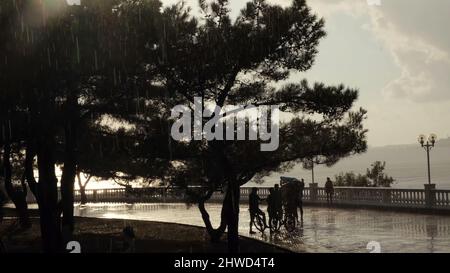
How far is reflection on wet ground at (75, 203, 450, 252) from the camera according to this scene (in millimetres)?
17516

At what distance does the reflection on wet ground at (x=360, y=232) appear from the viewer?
57.5 ft

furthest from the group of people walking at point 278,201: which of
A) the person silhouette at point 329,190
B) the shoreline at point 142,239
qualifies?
the person silhouette at point 329,190

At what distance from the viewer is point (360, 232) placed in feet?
69.0

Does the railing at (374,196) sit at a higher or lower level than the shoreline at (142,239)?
higher

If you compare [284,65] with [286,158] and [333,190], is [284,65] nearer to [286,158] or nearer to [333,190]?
[286,158]

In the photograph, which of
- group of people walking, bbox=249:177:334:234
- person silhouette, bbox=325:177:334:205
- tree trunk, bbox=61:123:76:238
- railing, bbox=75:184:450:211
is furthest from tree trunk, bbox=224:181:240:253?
person silhouette, bbox=325:177:334:205

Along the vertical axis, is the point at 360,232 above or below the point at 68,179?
below

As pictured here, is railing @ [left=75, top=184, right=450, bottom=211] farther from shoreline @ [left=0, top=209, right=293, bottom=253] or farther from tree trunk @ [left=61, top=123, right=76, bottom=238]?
tree trunk @ [left=61, top=123, right=76, bottom=238]

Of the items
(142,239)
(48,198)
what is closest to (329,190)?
(142,239)

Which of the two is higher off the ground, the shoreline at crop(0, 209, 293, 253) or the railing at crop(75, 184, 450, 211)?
the railing at crop(75, 184, 450, 211)

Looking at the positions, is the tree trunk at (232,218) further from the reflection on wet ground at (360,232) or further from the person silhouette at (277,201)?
the person silhouette at (277,201)

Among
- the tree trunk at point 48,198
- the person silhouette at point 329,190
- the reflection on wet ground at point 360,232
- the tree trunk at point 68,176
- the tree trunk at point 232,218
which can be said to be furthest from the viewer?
the person silhouette at point 329,190

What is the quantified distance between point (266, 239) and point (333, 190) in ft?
47.2

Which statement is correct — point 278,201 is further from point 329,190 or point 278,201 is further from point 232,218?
point 329,190
